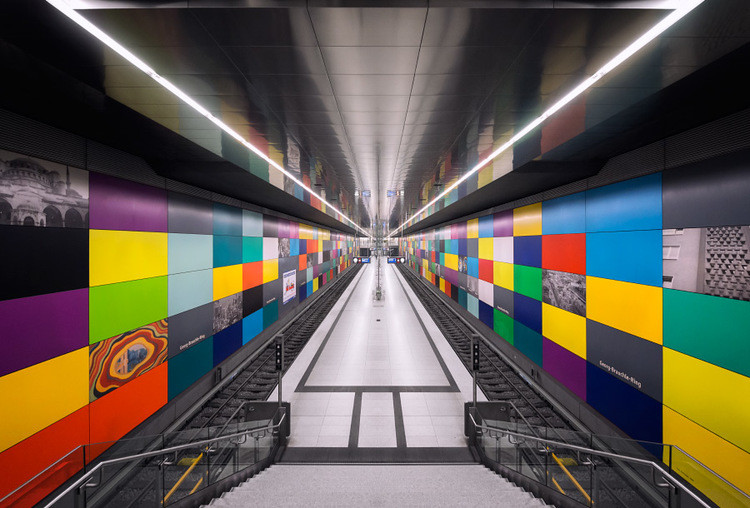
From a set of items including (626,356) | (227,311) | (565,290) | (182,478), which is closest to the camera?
(182,478)

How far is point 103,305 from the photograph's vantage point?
428 centimetres

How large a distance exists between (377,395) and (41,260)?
598 cm

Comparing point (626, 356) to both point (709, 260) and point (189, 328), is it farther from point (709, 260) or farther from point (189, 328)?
point (189, 328)

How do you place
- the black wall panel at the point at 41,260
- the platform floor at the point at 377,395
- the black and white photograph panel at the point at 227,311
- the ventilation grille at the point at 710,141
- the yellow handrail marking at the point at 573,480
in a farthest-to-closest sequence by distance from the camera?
the black and white photograph panel at the point at 227,311
the platform floor at the point at 377,395
the yellow handrail marking at the point at 573,480
the black wall panel at the point at 41,260
the ventilation grille at the point at 710,141

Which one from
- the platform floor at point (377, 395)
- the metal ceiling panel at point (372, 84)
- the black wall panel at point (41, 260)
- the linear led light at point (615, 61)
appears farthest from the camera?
the platform floor at point (377, 395)

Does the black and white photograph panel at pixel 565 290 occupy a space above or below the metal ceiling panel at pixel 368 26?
below

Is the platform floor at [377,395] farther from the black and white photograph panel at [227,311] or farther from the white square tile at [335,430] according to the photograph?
the black and white photograph panel at [227,311]

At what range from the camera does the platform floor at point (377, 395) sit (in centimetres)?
511

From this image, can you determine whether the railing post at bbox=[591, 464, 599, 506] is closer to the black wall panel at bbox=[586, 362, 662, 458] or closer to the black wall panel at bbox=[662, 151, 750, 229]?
the black wall panel at bbox=[586, 362, 662, 458]

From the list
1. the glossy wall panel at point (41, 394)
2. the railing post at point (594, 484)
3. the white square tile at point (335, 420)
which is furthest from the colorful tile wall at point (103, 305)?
the railing post at point (594, 484)

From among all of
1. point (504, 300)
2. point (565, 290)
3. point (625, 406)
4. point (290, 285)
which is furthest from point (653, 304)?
point (290, 285)

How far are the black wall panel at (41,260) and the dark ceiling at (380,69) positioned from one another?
1.35 metres

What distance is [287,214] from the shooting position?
1184cm

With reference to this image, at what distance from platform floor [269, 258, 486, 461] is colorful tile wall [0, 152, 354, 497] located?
2516 mm
